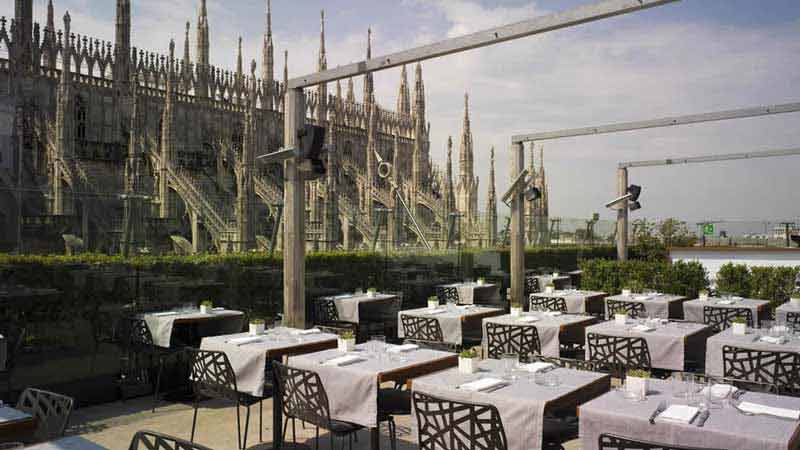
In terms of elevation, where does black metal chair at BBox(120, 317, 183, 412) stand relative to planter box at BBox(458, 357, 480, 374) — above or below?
below

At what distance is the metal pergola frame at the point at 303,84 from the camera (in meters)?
5.17

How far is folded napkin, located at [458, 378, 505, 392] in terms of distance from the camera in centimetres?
380

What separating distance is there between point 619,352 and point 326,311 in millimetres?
4486

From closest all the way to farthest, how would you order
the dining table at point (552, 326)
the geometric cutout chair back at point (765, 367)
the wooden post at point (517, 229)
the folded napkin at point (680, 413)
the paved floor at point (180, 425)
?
the folded napkin at point (680, 413), the geometric cutout chair back at point (765, 367), the paved floor at point (180, 425), the dining table at point (552, 326), the wooden post at point (517, 229)

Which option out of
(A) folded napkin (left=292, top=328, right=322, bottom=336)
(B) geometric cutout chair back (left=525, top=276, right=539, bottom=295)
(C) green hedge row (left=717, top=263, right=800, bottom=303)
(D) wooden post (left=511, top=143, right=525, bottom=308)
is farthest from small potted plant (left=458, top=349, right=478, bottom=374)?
(B) geometric cutout chair back (left=525, top=276, right=539, bottom=295)

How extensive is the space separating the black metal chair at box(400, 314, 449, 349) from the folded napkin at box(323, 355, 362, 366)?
2420 mm

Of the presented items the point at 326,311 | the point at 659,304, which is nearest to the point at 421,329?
the point at 326,311

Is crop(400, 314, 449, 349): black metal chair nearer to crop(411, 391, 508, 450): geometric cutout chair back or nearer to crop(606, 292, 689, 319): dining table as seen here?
crop(606, 292, 689, 319): dining table

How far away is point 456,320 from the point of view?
24.1 feet

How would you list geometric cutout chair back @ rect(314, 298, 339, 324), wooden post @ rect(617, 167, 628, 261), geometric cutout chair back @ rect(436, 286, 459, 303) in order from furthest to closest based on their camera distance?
wooden post @ rect(617, 167, 628, 261) < geometric cutout chair back @ rect(436, 286, 459, 303) < geometric cutout chair back @ rect(314, 298, 339, 324)

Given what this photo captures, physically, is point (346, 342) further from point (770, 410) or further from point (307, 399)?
point (770, 410)

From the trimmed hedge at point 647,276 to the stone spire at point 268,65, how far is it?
1013 inches

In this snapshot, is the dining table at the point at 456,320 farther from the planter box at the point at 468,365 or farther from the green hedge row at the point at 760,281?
the green hedge row at the point at 760,281

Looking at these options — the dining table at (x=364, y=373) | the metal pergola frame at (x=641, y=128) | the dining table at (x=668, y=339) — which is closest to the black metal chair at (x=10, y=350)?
the dining table at (x=364, y=373)
